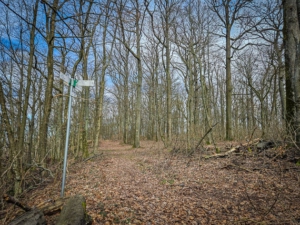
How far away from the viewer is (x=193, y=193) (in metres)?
4.03

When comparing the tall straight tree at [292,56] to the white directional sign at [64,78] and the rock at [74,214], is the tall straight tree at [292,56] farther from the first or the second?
the white directional sign at [64,78]

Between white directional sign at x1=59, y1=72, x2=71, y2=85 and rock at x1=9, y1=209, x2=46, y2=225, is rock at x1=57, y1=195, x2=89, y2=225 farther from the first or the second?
white directional sign at x1=59, y1=72, x2=71, y2=85

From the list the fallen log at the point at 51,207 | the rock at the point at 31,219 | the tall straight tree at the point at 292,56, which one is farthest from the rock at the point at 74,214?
the tall straight tree at the point at 292,56

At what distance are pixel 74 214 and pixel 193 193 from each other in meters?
2.54

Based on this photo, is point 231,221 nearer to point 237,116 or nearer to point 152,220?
point 152,220

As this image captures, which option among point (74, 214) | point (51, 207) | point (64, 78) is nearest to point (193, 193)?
point (74, 214)

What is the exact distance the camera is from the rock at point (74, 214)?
2615mm

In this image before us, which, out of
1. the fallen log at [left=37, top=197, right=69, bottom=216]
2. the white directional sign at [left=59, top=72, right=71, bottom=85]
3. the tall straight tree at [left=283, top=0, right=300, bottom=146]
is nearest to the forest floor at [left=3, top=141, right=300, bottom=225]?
the fallen log at [left=37, top=197, right=69, bottom=216]

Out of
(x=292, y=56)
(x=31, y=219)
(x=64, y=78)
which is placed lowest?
(x=31, y=219)

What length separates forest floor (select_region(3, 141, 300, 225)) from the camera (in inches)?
119

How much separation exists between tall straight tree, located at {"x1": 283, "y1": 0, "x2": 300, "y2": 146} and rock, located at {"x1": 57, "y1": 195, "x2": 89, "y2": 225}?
5.50 meters

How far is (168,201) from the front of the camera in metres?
3.71

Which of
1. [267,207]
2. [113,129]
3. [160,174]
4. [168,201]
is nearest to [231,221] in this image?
[267,207]

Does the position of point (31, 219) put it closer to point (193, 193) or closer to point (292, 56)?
point (193, 193)
